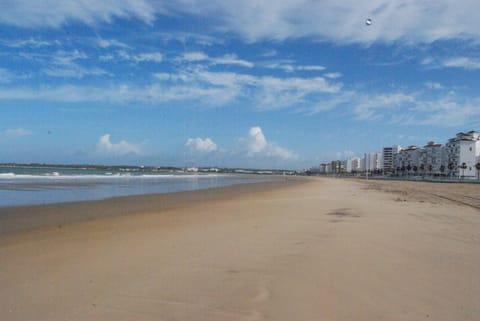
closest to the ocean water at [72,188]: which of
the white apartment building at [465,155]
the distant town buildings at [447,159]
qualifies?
the distant town buildings at [447,159]

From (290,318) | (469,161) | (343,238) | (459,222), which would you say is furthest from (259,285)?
(469,161)

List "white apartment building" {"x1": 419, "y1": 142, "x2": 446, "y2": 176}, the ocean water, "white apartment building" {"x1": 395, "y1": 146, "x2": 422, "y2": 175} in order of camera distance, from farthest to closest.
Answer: "white apartment building" {"x1": 395, "y1": 146, "x2": 422, "y2": 175} < "white apartment building" {"x1": 419, "y1": 142, "x2": 446, "y2": 176} < the ocean water

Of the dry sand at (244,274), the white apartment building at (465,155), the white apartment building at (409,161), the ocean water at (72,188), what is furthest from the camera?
the white apartment building at (409,161)

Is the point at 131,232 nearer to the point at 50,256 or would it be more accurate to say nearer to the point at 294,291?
the point at 50,256

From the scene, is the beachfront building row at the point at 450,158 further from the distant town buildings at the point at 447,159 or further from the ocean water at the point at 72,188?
the ocean water at the point at 72,188

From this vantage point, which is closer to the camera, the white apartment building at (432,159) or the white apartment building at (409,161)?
the white apartment building at (432,159)

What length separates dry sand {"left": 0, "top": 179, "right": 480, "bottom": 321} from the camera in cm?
341

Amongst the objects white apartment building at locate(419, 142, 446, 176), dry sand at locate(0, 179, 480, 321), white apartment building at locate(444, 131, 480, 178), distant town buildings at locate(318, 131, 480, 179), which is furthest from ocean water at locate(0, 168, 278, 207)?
white apartment building at locate(419, 142, 446, 176)

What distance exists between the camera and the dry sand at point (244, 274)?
3.41 metres

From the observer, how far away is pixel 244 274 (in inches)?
175

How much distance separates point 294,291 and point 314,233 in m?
3.59

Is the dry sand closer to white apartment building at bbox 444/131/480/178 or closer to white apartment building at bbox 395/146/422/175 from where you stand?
white apartment building at bbox 444/131/480/178

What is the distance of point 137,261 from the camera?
5184mm

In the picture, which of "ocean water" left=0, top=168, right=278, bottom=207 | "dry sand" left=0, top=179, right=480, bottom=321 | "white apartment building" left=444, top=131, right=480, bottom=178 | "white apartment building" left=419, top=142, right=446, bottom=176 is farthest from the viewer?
"white apartment building" left=419, top=142, right=446, bottom=176
